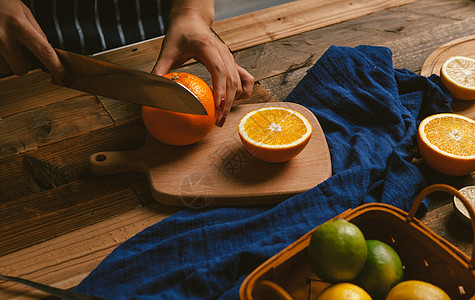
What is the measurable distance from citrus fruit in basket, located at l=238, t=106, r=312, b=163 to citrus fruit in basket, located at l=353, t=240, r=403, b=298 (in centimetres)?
37

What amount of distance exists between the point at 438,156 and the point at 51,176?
1078mm

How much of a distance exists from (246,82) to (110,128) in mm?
455

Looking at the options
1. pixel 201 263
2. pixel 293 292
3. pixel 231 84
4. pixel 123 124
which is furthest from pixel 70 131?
pixel 293 292

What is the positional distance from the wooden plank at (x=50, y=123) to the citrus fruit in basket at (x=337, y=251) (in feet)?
2.65

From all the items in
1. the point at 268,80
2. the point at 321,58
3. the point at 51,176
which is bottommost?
the point at 51,176

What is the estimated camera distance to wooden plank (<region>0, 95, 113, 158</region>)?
1287 mm

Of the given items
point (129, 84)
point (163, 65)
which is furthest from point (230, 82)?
point (129, 84)

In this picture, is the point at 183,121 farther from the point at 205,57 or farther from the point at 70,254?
the point at 70,254

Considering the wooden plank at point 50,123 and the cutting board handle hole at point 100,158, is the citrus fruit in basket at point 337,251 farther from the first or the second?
the wooden plank at point 50,123

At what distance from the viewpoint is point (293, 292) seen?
0.93 meters

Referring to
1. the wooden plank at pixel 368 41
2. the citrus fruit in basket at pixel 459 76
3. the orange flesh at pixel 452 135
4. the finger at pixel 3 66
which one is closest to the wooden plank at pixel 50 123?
the finger at pixel 3 66

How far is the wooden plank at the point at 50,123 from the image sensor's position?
1.29m

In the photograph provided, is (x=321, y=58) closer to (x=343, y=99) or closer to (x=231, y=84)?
(x=343, y=99)

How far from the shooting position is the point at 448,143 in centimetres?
120
